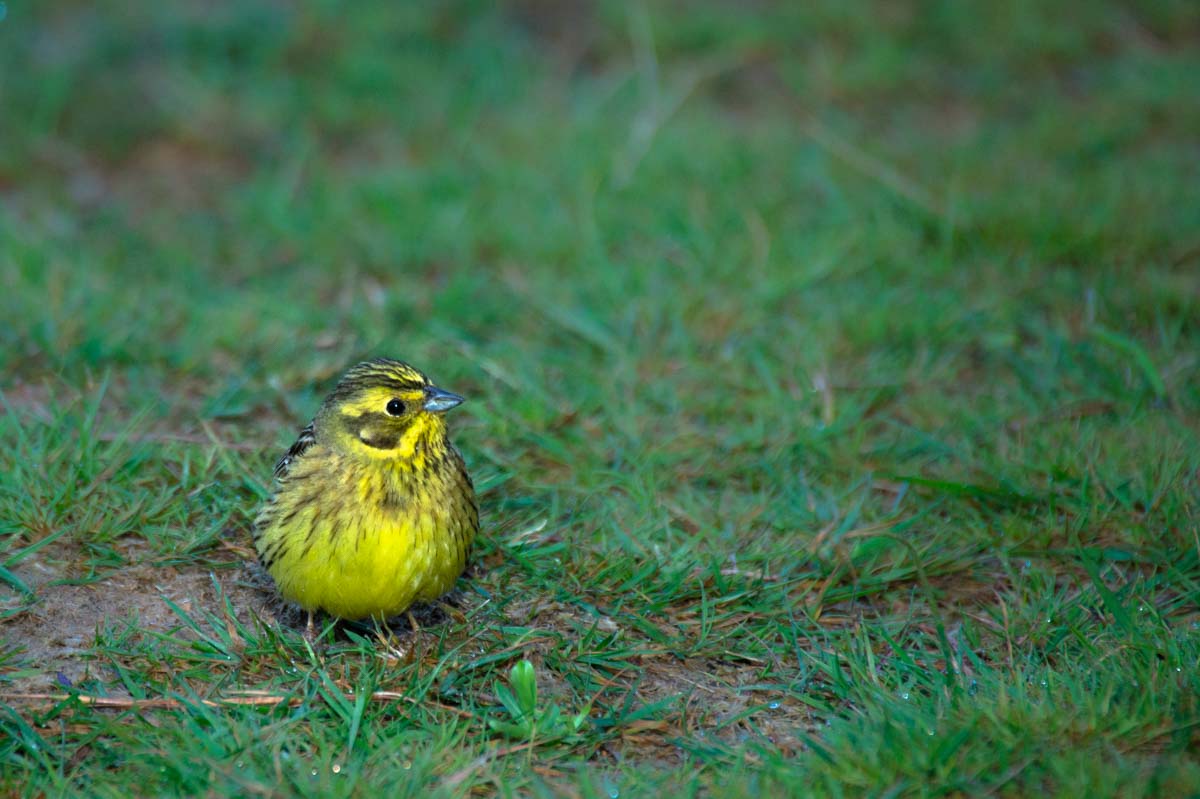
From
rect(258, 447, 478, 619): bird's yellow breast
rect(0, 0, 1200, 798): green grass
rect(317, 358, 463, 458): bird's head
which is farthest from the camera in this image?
rect(317, 358, 463, 458): bird's head

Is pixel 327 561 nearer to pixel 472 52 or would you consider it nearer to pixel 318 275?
pixel 318 275

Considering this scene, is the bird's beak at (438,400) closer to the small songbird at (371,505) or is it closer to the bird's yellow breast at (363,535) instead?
the small songbird at (371,505)

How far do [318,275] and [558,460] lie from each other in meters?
1.93

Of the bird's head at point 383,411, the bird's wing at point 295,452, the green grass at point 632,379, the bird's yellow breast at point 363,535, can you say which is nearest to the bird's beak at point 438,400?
the bird's head at point 383,411

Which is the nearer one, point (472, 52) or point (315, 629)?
point (315, 629)

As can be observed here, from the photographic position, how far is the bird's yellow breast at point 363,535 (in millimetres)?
3727

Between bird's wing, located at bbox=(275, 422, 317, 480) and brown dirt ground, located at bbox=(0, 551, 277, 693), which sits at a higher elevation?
bird's wing, located at bbox=(275, 422, 317, 480)

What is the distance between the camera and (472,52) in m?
8.37

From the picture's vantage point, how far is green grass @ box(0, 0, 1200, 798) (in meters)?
3.58

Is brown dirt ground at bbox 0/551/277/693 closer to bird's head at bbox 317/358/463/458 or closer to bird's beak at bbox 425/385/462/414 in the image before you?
bird's head at bbox 317/358/463/458

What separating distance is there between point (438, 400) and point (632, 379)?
1.59m

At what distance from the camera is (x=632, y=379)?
5.45 meters

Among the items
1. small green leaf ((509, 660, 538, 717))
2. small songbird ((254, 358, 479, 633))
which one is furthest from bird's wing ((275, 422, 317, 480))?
small green leaf ((509, 660, 538, 717))

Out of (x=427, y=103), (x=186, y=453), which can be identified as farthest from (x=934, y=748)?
(x=427, y=103)
